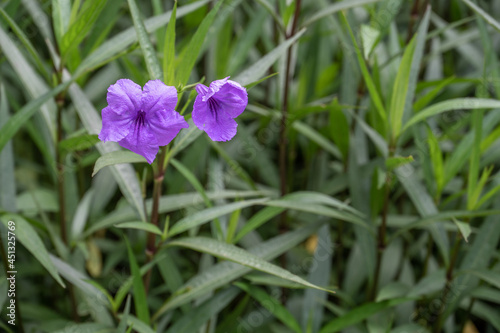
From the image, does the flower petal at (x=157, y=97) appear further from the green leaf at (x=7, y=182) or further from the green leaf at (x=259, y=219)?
the green leaf at (x=7, y=182)

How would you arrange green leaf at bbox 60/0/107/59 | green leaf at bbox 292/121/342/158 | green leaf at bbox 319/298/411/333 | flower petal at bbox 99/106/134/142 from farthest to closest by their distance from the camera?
green leaf at bbox 292/121/342/158 < green leaf at bbox 319/298/411/333 < green leaf at bbox 60/0/107/59 < flower petal at bbox 99/106/134/142

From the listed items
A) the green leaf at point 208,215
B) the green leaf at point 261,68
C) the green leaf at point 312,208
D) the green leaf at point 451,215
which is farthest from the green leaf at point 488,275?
the green leaf at point 261,68

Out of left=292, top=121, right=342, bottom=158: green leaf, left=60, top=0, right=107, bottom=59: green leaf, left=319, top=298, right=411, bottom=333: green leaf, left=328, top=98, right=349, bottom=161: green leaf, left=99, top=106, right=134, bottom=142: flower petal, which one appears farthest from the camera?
left=292, top=121, right=342, bottom=158: green leaf

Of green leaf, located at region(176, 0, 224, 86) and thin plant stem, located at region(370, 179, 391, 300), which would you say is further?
thin plant stem, located at region(370, 179, 391, 300)

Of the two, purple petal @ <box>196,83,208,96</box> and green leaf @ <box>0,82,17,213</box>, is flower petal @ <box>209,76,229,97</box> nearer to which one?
purple petal @ <box>196,83,208,96</box>

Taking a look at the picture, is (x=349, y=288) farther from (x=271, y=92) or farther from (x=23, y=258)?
(x=23, y=258)

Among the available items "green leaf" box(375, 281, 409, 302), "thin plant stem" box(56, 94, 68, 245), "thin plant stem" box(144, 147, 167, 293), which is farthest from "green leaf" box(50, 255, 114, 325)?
"green leaf" box(375, 281, 409, 302)

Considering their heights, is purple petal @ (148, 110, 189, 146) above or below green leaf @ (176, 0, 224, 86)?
below

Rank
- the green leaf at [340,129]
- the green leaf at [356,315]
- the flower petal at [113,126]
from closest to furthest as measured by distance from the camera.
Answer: the flower petal at [113,126] < the green leaf at [356,315] < the green leaf at [340,129]

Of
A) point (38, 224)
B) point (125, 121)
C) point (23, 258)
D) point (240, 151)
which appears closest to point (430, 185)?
point (240, 151)
